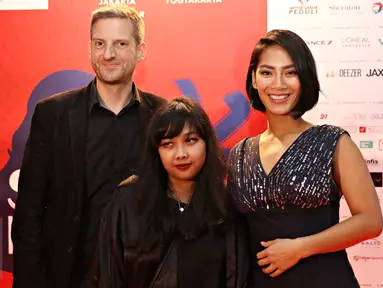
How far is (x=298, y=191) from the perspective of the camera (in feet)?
6.47

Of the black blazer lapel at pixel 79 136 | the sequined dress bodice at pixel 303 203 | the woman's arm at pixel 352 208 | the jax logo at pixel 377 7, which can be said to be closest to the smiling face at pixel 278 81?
the sequined dress bodice at pixel 303 203

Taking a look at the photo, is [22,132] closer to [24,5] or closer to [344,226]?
[24,5]

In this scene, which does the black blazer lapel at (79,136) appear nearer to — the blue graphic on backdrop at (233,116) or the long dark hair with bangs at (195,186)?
the long dark hair with bangs at (195,186)

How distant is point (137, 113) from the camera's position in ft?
8.01

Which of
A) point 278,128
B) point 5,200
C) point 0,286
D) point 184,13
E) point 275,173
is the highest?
point 184,13

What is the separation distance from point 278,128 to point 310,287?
609 mm

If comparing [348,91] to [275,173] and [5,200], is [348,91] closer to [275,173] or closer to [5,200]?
[275,173]

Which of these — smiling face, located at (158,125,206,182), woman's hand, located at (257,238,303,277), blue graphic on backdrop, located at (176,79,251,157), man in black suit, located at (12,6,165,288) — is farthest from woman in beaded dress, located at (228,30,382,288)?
blue graphic on backdrop, located at (176,79,251,157)

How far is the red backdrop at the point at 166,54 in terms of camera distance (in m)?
3.32

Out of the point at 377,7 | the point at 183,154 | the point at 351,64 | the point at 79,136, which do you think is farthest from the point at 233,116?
the point at 183,154

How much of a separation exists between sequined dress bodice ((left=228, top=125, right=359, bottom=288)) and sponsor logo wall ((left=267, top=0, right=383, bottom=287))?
1.32 m

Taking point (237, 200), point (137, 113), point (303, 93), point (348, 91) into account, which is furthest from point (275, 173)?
point (348, 91)

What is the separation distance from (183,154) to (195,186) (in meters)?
0.15

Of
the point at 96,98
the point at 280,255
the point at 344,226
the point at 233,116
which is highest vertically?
the point at 96,98
